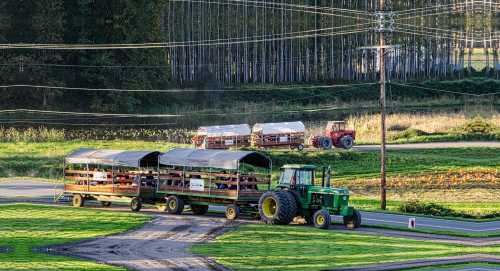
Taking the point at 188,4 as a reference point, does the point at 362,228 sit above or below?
below

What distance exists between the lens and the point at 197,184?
5600 centimetres

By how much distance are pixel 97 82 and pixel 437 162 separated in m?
55.9

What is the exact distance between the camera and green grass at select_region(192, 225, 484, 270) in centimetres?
4023

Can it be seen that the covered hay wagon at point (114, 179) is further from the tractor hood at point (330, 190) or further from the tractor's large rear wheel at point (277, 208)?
the tractor hood at point (330, 190)

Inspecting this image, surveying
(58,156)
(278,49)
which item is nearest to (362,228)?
(58,156)

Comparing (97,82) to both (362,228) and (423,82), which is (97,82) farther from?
(362,228)

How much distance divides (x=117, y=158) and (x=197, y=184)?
681 cm

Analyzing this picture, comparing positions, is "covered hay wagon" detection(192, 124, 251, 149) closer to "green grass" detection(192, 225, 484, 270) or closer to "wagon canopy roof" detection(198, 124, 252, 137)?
"wagon canopy roof" detection(198, 124, 252, 137)

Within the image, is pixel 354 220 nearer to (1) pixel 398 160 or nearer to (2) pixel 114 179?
(2) pixel 114 179

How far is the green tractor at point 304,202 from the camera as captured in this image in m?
50.8

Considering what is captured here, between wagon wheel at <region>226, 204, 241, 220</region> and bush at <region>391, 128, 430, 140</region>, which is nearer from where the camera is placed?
wagon wheel at <region>226, 204, 241, 220</region>

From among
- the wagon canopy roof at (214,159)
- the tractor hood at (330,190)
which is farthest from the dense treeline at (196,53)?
the tractor hood at (330,190)

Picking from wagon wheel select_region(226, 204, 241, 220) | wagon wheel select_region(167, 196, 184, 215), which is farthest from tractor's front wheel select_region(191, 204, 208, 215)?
wagon wheel select_region(226, 204, 241, 220)

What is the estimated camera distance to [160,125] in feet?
385
